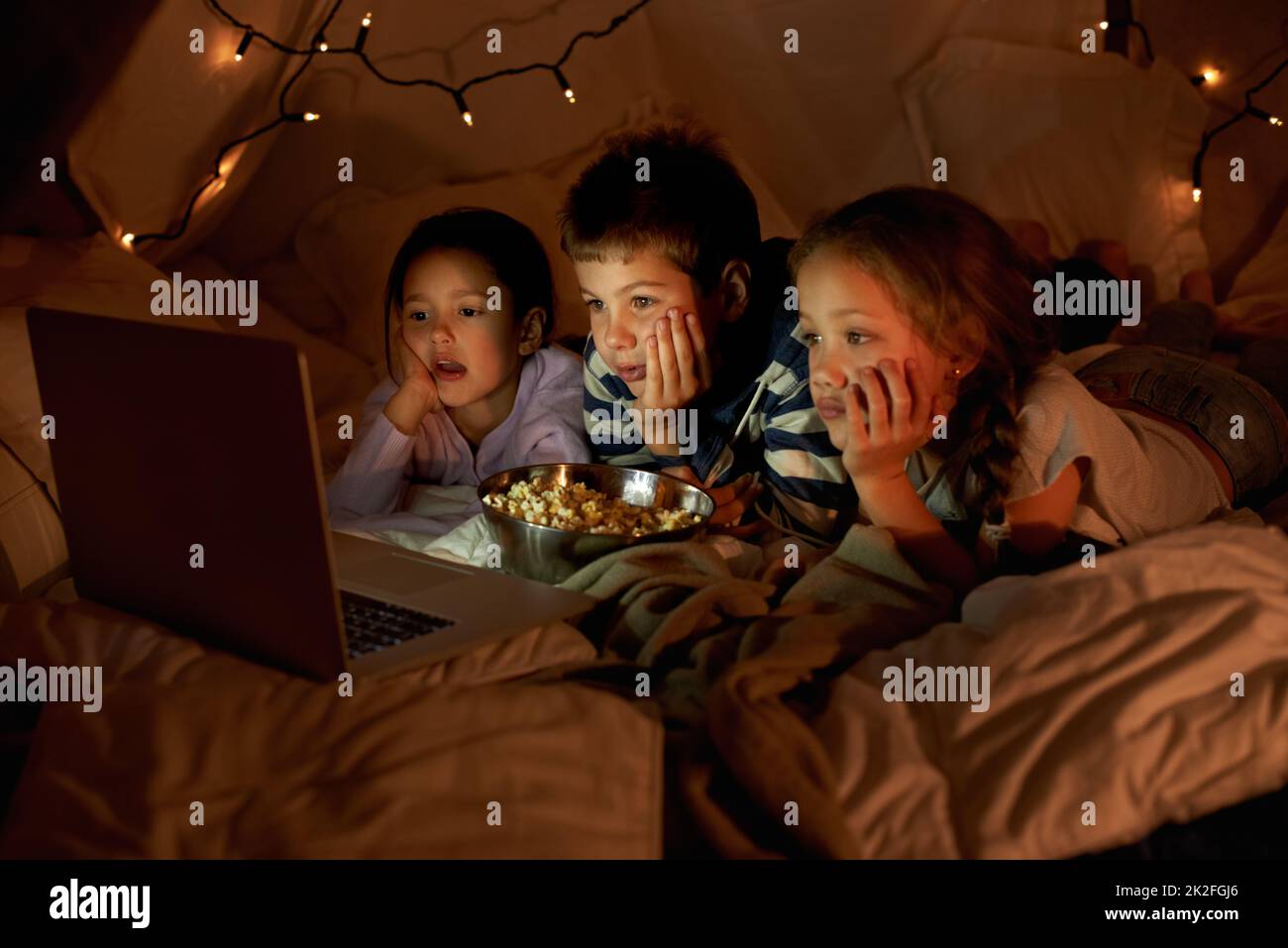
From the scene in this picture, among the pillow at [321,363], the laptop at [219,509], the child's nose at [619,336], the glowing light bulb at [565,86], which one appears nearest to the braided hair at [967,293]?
the child's nose at [619,336]

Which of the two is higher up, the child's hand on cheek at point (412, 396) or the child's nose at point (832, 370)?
the child's hand on cheek at point (412, 396)

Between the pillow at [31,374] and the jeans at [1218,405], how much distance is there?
1145 mm

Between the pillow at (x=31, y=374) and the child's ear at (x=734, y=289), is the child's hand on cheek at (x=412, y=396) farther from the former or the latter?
the child's ear at (x=734, y=289)

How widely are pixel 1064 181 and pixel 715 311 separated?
99 cm

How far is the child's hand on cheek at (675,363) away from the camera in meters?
1.43

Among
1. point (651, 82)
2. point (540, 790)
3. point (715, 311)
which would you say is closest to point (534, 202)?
point (651, 82)

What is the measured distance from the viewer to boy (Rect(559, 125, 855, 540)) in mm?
1407

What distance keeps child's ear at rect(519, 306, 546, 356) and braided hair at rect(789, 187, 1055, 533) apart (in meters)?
0.47

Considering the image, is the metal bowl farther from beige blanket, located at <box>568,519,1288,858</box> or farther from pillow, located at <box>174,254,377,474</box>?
pillow, located at <box>174,254,377,474</box>

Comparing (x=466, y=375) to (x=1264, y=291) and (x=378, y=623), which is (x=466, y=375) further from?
(x=1264, y=291)

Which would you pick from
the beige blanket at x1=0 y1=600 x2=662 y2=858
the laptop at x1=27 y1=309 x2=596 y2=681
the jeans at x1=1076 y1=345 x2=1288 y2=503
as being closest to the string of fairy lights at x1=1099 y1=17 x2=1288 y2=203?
the jeans at x1=1076 y1=345 x2=1288 y2=503

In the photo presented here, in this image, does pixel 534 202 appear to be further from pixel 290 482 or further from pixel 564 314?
pixel 290 482

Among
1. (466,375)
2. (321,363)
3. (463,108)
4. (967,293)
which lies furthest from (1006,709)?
(463,108)

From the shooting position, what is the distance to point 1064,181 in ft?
7.21
